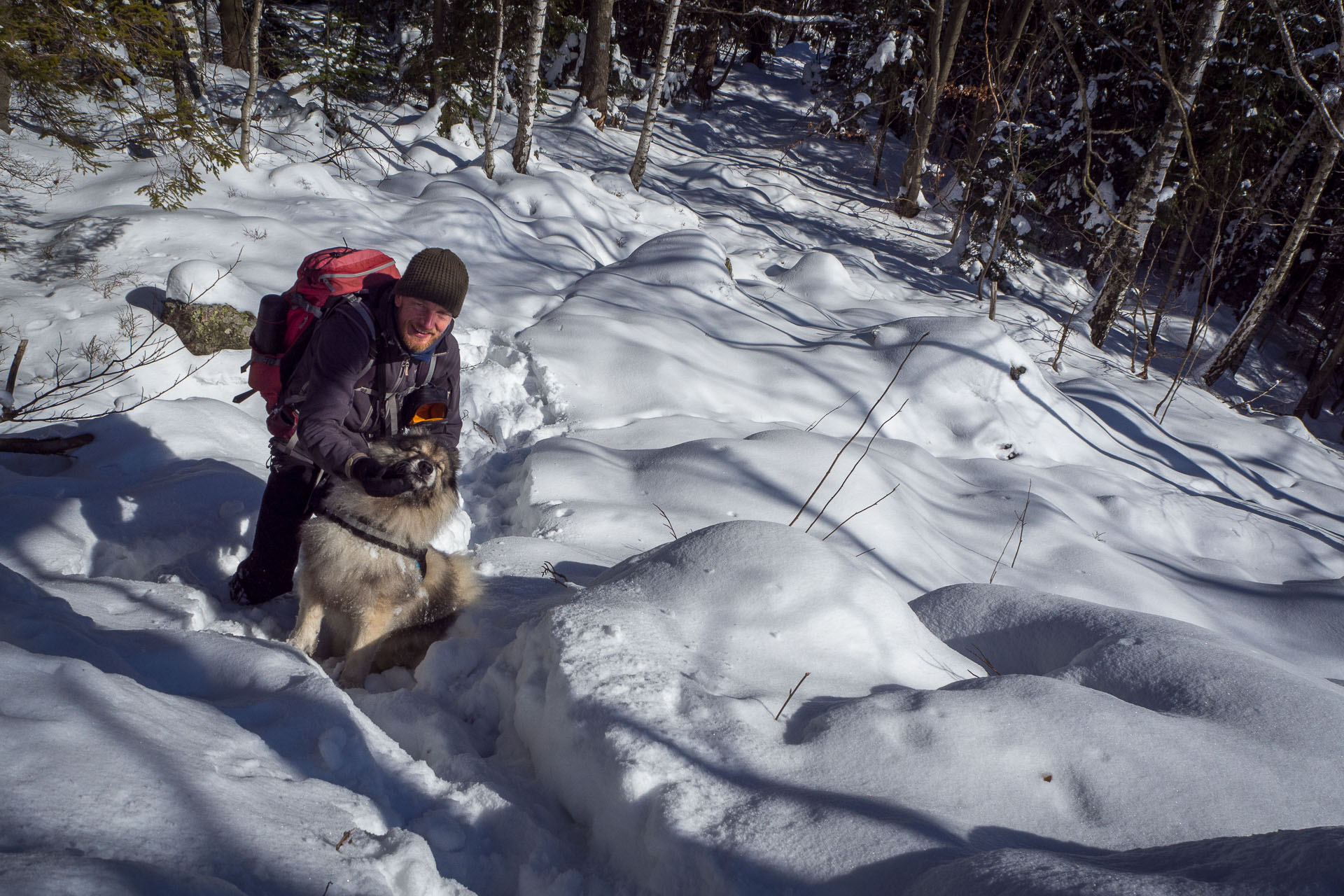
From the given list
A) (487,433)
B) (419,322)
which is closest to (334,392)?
(419,322)

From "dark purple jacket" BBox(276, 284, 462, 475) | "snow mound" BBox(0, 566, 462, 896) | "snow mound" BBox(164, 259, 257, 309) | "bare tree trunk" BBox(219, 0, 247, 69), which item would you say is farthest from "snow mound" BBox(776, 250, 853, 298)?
"bare tree trunk" BBox(219, 0, 247, 69)

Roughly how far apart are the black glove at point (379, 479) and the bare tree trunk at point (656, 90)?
35.9 ft

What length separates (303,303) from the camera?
3.08 meters

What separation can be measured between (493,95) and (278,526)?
951 cm

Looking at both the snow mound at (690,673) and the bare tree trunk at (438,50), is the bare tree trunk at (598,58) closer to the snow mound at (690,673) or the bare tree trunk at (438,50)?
the bare tree trunk at (438,50)

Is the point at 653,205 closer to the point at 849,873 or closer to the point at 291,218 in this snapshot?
the point at 291,218

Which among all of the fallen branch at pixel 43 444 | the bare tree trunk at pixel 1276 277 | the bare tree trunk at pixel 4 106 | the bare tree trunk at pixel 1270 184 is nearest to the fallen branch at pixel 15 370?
the fallen branch at pixel 43 444

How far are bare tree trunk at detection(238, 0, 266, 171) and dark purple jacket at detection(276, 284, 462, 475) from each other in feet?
21.8

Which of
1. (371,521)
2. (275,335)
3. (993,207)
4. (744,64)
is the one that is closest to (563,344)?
(275,335)

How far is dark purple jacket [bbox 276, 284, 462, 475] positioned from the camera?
2.68m

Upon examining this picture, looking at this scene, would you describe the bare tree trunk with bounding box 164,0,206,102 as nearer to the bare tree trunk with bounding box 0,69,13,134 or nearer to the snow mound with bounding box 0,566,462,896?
the bare tree trunk with bounding box 0,69,13,134

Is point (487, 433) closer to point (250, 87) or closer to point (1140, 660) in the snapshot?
point (1140, 660)

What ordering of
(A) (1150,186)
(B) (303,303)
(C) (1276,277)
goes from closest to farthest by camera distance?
(B) (303,303) < (A) (1150,186) < (C) (1276,277)

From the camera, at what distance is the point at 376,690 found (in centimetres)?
288
